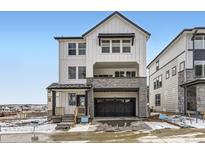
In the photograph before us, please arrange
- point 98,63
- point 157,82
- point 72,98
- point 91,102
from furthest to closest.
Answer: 1. point 157,82
2. point 72,98
3. point 98,63
4. point 91,102

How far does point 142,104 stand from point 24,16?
12376mm

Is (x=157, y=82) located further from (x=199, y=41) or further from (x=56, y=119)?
(x=56, y=119)

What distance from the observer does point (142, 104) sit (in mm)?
26484

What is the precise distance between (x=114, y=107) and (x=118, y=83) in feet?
11.5

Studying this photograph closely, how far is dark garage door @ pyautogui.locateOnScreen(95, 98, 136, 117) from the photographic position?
2902cm

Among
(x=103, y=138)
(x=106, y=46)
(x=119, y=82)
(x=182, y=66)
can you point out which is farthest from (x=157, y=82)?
(x=103, y=138)

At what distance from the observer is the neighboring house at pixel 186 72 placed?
87.8 ft

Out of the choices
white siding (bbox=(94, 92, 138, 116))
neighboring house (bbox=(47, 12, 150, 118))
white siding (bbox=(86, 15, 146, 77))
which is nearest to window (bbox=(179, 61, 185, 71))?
neighboring house (bbox=(47, 12, 150, 118))

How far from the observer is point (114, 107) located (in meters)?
29.2

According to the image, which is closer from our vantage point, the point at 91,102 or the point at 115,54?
the point at 91,102

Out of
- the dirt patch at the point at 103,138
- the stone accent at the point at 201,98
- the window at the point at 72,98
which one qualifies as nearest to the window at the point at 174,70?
the stone accent at the point at 201,98

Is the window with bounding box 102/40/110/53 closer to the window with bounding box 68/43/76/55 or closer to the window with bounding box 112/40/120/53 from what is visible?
the window with bounding box 112/40/120/53

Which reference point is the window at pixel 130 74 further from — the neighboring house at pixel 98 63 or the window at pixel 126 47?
the window at pixel 126 47
